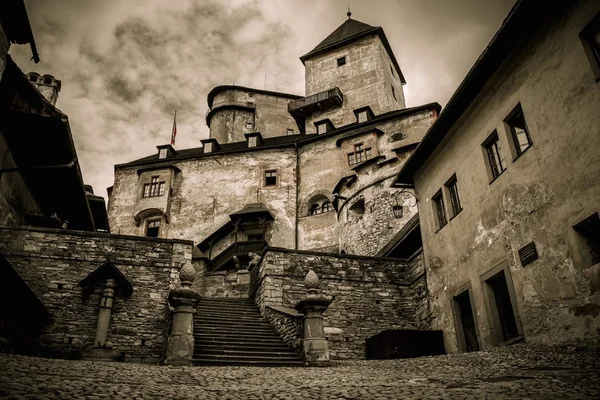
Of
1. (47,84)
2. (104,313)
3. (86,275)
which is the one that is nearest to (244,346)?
(104,313)

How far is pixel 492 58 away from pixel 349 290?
8.02 m

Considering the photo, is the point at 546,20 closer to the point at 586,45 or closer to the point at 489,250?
the point at 586,45

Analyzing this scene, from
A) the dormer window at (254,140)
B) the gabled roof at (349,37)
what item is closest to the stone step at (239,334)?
the dormer window at (254,140)

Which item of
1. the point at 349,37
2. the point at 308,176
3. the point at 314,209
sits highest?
the point at 349,37

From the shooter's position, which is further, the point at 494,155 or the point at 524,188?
the point at 494,155

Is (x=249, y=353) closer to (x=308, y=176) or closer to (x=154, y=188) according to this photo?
(x=308, y=176)

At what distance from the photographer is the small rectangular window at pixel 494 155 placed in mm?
10586

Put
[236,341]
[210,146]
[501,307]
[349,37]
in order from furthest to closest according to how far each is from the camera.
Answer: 1. [349,37]
2. [210,146]
3. [236,341]
4. [501,307]

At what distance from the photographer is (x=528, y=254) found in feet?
29.7

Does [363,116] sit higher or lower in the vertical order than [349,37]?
lower

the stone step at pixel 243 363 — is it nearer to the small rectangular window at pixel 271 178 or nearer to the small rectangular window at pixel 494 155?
the small rectangular window at pixel 494 155

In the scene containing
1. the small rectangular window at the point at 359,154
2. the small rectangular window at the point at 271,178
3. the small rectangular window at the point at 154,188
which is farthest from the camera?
the small rectangular window at the point at 154,188

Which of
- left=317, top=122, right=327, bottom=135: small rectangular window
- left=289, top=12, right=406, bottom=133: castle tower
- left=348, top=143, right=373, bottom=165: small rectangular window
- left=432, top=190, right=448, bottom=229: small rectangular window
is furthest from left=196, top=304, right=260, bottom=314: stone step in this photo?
left=289, top=12, right=406, bottom=133: castle tower

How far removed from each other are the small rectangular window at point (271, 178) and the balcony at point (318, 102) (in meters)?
7.23
